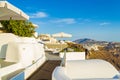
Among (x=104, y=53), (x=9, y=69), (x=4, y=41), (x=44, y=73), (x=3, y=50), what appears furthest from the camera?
(x=104, y=53)

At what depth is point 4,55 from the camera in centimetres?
1123

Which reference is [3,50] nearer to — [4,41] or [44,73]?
[4,41]

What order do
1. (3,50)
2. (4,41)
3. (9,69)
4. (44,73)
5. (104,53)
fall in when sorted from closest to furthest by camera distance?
(9,69), (3,50), (4,41), (44,73), (104,53)

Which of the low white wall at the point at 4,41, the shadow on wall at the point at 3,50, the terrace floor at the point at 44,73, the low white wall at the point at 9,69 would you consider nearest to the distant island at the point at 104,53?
the terrace floor at the point at 44,73

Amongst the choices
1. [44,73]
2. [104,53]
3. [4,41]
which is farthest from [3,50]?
[104,53]

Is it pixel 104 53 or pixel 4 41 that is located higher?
pixel 4 41

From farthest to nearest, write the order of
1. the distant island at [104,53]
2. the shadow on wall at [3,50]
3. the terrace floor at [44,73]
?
the distant island at [104,53] → the terrace floor at [44,73] → the shadow on wall at [3,50]

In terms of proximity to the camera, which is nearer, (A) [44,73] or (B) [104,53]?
(A) [44,73]

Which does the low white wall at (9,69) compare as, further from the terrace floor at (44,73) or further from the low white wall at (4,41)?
the terrace floor at (44,73)

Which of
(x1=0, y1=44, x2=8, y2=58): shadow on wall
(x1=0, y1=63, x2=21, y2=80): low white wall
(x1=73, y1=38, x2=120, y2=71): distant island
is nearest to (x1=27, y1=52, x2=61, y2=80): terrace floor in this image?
(x1=0, y1=44, x2=8, y2=58): shadow on wall

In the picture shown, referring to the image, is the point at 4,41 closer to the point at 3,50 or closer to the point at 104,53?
the point at 3,50

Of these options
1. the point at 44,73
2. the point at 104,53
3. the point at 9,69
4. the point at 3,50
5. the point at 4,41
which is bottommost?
the point at 104,53

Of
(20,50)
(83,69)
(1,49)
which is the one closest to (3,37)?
(1,49)

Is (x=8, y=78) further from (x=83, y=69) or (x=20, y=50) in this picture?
(x=20, y=50)
